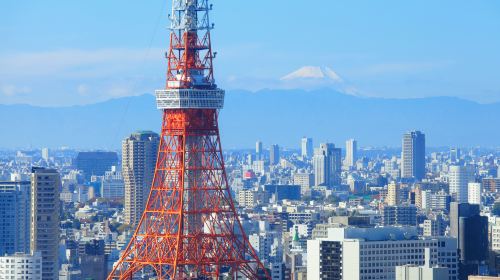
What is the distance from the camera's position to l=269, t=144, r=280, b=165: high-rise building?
7131 inches

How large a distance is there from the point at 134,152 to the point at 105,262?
125 feet

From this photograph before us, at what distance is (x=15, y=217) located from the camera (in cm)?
7281

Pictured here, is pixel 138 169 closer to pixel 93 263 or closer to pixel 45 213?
pixel 93 263

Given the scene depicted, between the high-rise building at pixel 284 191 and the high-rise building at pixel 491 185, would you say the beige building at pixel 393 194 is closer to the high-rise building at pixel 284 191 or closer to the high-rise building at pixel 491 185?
the high-rise building at pixel 491 185

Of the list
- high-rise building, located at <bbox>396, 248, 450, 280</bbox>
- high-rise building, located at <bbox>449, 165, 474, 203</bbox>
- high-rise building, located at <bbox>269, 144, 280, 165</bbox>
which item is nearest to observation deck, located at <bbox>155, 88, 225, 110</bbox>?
high-rise building, located at <bbox>396, 248, 450, 280</bbox>

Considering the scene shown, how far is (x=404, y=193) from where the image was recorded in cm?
11062

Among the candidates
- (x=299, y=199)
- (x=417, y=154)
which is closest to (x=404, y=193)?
(x=299, y=199)

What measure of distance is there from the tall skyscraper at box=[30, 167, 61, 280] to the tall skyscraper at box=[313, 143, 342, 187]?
254 feet

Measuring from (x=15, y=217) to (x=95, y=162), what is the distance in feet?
250

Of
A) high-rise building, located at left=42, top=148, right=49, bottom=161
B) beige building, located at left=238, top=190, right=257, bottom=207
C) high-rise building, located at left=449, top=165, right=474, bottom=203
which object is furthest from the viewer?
high-rise building, located at left=42, top=148, right=49, bottom=161

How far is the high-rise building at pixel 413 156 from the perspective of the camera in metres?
149

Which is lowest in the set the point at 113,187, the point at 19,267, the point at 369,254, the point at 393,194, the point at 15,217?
the point at 19,267

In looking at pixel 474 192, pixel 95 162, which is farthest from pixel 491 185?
pixel 95 162

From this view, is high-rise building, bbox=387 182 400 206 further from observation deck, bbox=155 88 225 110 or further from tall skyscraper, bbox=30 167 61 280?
observation deck, bbox=155 88 225 110
